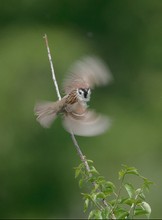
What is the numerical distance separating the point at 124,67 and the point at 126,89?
1.04ft

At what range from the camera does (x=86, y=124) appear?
196 centimetres

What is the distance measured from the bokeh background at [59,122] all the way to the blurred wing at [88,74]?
3.00 metres

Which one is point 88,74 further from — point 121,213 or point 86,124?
point 121,213

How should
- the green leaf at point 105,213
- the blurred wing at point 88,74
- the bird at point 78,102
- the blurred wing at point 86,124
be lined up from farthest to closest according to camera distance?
1. the blurred wing at point 88,74
2. the bird at point 78,102
3. the blurred wing at point 86,124
4. the green leaf at point 105,213

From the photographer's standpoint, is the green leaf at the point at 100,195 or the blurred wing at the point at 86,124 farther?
the blurred wing at the point at 86,124

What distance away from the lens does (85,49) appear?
22.6 feet

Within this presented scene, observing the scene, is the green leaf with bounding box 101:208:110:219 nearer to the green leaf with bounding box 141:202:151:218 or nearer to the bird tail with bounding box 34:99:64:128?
the green leaf with bounding box 141:202:151:218

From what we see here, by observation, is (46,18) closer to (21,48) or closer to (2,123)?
(21,48)

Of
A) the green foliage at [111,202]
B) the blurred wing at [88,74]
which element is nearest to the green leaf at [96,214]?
the green foliage at [111,202]

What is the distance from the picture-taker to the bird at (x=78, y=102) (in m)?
2.00

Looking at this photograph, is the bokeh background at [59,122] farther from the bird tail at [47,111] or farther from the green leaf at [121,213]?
the green leaf at [121,213]

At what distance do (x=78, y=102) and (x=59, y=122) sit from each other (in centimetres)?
393

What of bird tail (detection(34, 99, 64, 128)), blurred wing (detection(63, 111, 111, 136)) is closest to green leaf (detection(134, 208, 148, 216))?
blurred wing (detection(63, 111, 111, 136))

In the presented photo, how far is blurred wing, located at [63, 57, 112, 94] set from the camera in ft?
7.18
